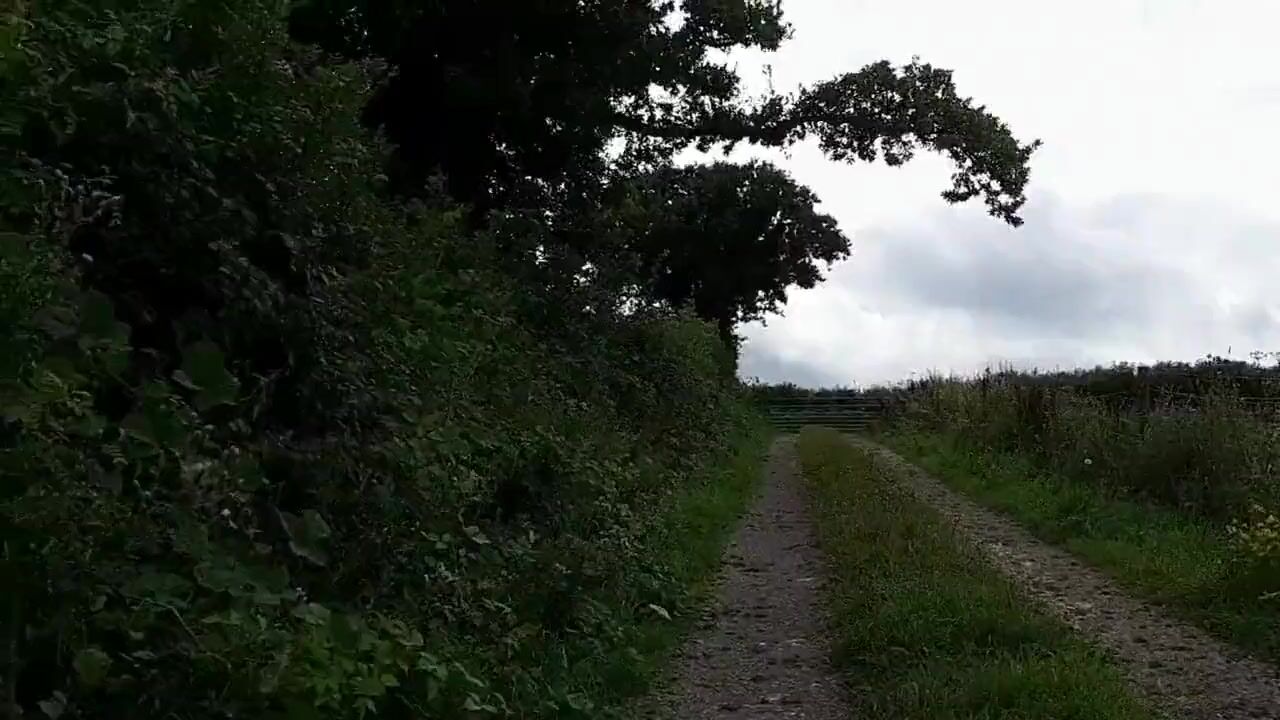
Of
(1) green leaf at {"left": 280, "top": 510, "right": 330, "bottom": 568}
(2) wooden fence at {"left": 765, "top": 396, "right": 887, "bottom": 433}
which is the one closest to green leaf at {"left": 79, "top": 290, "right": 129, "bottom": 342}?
(1) green leaf at {"left": 280, "top": 510, "right": 330, "bottom": 568}

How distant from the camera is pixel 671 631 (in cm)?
538

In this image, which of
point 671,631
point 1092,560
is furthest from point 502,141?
point 1092,560

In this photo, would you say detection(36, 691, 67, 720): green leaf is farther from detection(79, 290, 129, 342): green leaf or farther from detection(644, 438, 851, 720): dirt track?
detection(644, 438, 851, 720): dirt track

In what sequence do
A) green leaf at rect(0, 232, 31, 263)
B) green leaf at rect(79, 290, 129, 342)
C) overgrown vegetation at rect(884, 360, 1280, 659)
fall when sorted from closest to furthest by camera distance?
green leaf at rect(0, 232, 31, 263), green leaf at rect(79, 290, 129, 342), overgrown vegetation at rect(884, 360, 1280, 659)

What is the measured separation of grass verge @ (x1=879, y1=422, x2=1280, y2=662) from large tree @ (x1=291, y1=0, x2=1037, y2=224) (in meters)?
3.58

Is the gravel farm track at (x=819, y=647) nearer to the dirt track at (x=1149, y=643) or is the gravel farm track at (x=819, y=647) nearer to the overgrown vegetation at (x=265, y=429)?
the dirt track at (x=1149, y=643)

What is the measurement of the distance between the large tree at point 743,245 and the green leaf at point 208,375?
855 inches

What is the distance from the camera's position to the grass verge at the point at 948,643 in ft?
12.7

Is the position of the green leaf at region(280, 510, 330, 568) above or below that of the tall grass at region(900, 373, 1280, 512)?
below

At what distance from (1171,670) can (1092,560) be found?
2876 millimetres

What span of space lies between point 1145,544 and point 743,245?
22389mm

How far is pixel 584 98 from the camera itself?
9375mm

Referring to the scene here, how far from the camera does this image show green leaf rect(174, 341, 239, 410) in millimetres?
2617

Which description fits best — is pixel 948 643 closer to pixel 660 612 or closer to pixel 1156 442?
pixel 660 612
